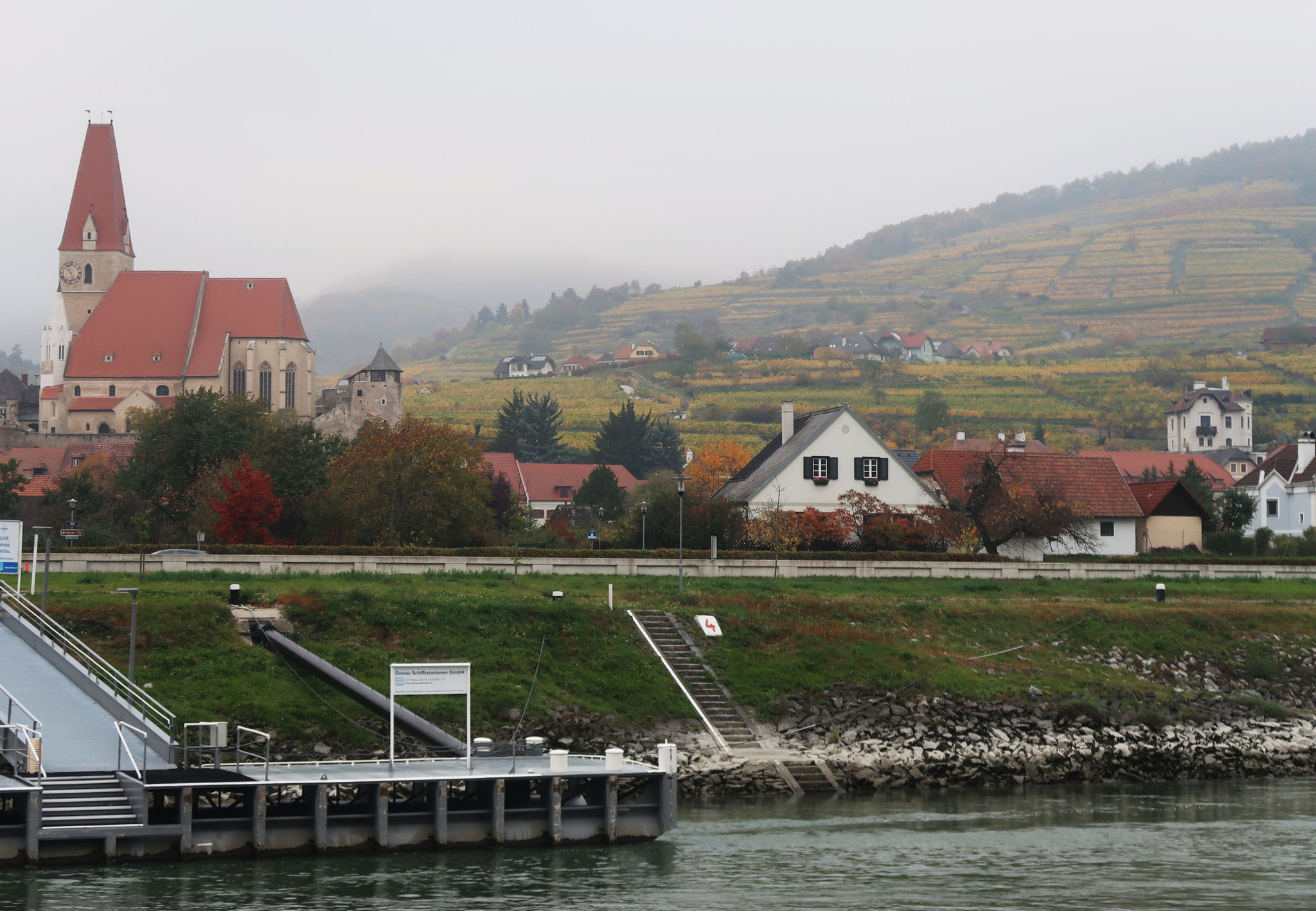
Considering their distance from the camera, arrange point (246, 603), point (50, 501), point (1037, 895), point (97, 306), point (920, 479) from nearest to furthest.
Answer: point (1037, 895) < point (246, 603) < point (920, 479) < point (50, 501) < point (97, 306)

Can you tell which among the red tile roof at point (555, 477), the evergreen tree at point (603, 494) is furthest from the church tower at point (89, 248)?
the evergreen tree at point (603, 494)

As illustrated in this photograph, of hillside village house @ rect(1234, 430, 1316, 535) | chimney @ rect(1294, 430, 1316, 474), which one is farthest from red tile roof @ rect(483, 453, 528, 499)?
chimney @ rect(1294, 430, 1316, 474)

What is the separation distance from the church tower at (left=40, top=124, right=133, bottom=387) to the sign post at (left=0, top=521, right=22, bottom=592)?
124 m

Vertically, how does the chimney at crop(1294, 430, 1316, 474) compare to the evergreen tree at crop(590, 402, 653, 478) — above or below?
below

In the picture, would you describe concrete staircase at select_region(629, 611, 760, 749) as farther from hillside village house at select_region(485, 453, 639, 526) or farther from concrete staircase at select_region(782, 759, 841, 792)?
hillside village house at select_region(485, 453, 639, 526)

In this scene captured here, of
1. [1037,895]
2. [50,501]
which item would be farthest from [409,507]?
[1037,895]

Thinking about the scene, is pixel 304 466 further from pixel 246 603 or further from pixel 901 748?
pixel 901 748

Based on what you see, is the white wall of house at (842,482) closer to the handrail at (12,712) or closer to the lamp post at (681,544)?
the lamp post at (681,544)

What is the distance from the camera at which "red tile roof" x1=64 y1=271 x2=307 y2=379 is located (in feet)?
480

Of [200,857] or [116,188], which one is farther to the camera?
[116,188]

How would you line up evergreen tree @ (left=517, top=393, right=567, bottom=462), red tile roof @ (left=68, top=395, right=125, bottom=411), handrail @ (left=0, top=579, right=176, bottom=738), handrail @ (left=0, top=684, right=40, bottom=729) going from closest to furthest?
1. handrail @ (left=0, top=684, right=40, bottom=729)
2. handrail @ (left=0, top=579, right=176, bottom=738)
3. red tile roof @ (left=68, top=395, right=125, bottom=411)
4. evergreen tree @ (left=517, top=393, right=567, bottom=462)

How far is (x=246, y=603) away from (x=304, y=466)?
3747 centimetres

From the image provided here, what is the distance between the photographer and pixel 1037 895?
2534cm

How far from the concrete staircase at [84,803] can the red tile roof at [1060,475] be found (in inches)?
1957
